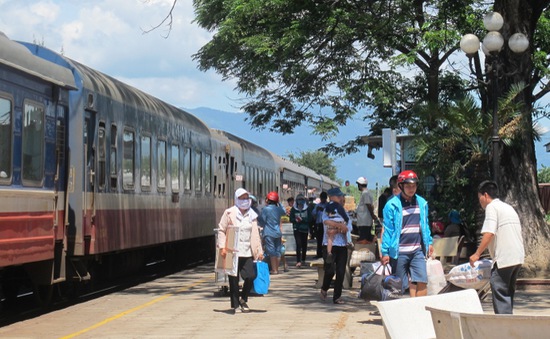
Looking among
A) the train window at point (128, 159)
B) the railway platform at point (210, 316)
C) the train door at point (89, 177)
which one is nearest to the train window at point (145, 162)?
the train window at point (128, 159)

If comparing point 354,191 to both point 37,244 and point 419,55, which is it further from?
point 37,244

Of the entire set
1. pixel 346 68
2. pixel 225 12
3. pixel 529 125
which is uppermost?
pixel 225 12

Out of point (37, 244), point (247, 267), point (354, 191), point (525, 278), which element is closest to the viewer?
point (37, 244)

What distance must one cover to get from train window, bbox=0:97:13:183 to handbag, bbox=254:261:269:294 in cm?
377

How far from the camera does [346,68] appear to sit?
27938mm

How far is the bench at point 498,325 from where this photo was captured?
512cm

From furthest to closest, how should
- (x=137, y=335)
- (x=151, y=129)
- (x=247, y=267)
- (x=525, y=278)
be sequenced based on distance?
(x=151, y=129) → (x=525, y=278) → (x=247, y=267) → (x=137, y=335)

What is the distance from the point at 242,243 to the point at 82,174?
109 inches

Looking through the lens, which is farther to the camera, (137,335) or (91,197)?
(91,197)

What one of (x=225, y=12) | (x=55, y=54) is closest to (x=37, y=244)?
(x=55, y=54)

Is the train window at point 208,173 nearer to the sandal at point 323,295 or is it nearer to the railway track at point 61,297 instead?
the railway track at point 61,297

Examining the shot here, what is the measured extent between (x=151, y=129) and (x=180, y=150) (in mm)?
2726

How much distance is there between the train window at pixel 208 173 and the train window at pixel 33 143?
12.1m

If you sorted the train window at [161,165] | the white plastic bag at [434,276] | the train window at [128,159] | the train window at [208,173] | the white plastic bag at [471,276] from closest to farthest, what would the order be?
1. the white plastic bag at [471,276]
2. the white plastic bag at [434,276]
3. the train window at [128,159]
4. the train window at [161,165]
5. the train window at [208,173]
